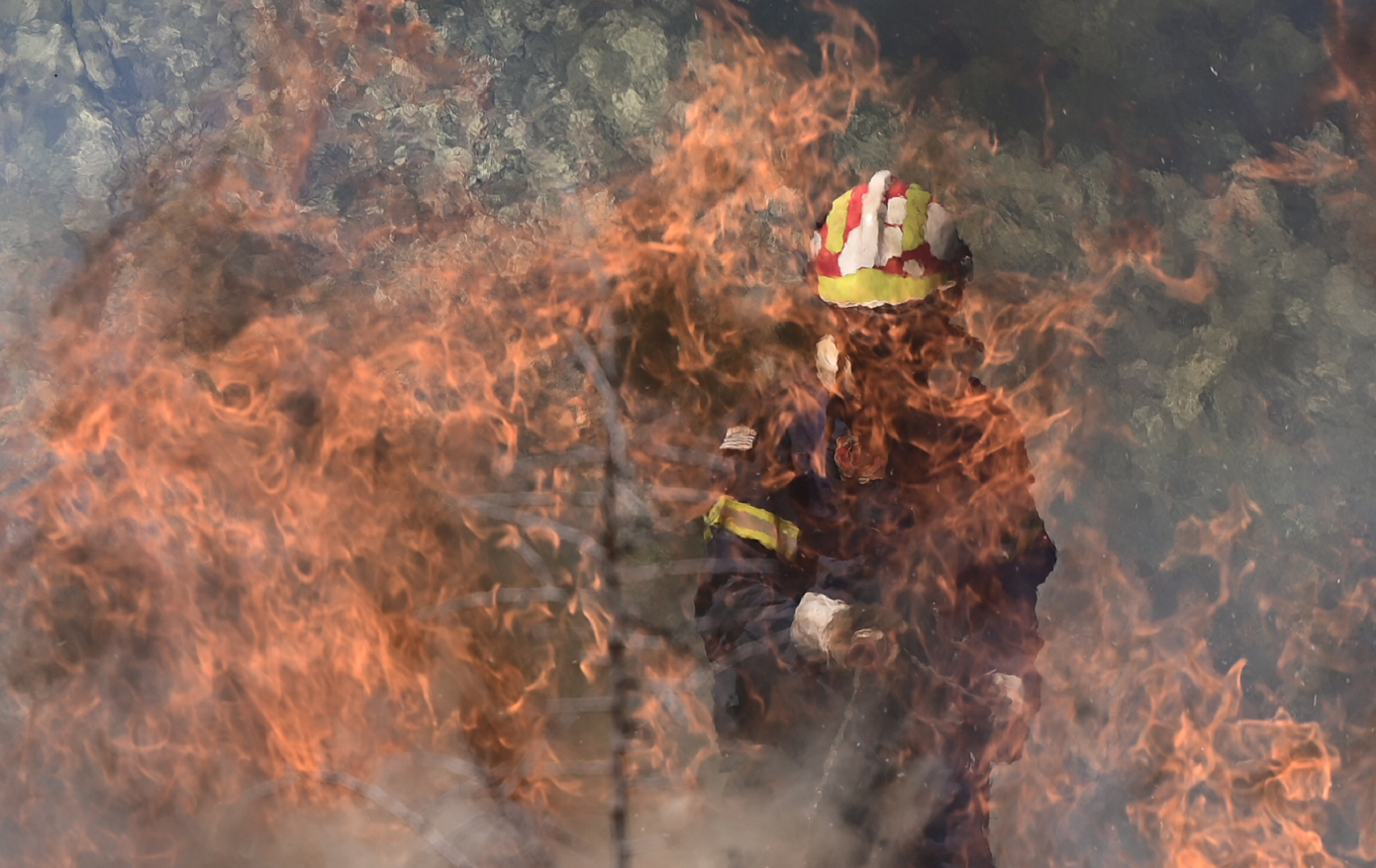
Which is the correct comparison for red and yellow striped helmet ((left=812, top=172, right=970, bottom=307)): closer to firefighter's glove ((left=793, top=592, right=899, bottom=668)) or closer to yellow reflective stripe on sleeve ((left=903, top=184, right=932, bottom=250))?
yellow reflective stripe on sleeve ((left=903, top=184, right=932, bottom=250))

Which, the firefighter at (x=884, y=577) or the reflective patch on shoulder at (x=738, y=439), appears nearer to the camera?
the firefighter at (x=884, y=577)

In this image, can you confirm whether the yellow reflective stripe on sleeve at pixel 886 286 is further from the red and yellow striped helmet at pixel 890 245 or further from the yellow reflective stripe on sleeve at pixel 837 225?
the yellow reflective stripe on sleeve at pixel 837 225

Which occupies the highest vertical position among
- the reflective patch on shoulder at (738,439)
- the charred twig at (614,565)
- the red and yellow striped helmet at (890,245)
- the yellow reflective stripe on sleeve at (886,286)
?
the red and yellow striped helmet at (890,245)

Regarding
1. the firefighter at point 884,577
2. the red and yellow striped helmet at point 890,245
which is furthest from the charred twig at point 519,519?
the red and yellow striped helmet at point 890,245

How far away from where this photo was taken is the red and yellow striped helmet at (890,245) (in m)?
3.52

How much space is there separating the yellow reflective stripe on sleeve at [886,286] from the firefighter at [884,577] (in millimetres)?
135

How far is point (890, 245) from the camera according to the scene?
11.5 feet

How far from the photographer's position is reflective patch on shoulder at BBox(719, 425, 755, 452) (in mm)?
3980

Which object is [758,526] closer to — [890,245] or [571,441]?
[571,441]

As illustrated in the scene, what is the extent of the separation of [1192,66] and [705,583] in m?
2.71

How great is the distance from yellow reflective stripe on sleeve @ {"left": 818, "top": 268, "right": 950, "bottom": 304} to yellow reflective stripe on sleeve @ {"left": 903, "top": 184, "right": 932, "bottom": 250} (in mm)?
122

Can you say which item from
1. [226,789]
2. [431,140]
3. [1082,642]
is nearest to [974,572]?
[1082,642]

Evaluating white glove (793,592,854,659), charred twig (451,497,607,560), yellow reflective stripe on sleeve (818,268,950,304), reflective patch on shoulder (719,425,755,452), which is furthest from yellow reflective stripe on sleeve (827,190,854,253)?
charred twig (451,497,607,560)

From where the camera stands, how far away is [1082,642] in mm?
4055
